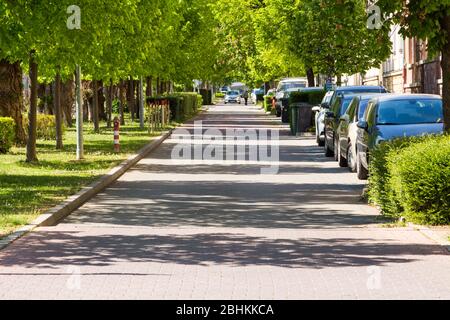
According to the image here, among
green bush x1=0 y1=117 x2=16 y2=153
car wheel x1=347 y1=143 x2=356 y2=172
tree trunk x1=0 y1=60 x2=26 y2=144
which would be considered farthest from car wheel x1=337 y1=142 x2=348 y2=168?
tree trunk x1=0 y1=60 x2=26 y2=144

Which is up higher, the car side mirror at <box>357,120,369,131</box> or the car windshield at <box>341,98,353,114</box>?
the car windshield at <box>341,98,353,114</box>

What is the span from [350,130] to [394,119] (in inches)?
128

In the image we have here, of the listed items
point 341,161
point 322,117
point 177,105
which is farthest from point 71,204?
point 177,105

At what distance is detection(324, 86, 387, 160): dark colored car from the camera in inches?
1141

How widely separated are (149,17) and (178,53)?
3043 centimetres

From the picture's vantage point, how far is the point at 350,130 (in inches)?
977

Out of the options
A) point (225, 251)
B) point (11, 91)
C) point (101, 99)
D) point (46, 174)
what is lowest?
point (225, 251)

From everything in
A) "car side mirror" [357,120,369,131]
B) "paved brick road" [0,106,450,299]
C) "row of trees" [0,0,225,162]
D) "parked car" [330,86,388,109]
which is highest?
"row of trees" [0,0,225,162]

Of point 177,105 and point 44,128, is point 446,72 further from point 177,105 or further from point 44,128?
point 177,105

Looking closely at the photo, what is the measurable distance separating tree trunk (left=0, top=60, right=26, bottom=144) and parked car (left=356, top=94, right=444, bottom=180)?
45.0ft

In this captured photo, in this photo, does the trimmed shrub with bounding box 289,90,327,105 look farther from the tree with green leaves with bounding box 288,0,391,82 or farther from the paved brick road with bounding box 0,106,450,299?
the paved brick road with bounding box 0,106,450,299

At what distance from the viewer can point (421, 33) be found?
1686 centimetres

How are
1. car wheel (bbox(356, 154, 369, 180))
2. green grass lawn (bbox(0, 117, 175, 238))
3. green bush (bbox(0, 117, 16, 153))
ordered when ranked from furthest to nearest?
green bush (bbox(0, 117, 16, 153)) → car wheel (bbox(356, 154, 369, 180)) → green grass lawn (bbox(0, 117, 175, 238))

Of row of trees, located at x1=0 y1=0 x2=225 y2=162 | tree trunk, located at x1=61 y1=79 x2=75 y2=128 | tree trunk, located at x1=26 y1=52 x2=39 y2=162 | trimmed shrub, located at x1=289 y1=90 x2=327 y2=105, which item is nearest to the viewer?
row of trees, located at x1=0 y1=0 x2=225 y2=162
